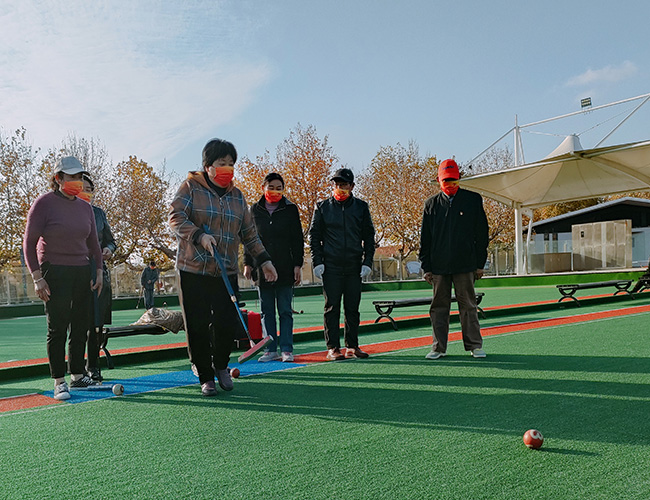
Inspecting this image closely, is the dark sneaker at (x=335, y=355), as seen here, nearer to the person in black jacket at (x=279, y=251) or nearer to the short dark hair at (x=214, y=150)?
the person in black jacket at (x=279, y=251)

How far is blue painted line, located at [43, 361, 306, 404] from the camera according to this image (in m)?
4.76

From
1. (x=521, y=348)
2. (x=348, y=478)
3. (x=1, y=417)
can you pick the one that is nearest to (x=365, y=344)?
(x=521, y=348)

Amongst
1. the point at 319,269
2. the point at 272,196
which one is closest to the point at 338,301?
the point at 319,269

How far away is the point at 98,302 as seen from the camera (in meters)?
5.47

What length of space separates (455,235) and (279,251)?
183 centimetres

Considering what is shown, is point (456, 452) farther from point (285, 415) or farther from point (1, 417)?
point (1, 417)

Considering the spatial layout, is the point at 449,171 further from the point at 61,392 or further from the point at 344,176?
the point at 61,392

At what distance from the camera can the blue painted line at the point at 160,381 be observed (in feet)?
15.6

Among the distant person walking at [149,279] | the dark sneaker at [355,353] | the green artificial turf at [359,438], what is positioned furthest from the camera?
the distant person walking at [149,279]

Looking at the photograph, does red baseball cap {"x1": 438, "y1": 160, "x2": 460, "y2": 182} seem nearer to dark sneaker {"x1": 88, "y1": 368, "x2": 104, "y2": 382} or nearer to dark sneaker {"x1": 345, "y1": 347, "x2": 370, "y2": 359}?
dark sneaker {"x1": 345, "y1": 347, "x2": 370, "y2": 359}

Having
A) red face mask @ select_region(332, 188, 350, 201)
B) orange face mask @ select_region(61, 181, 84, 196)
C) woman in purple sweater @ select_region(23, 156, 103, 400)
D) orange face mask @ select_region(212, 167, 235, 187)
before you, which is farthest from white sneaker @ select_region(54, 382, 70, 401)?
red face mask @ select_region(332, 188, 350, 201)

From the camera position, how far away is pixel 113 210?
34781 millimetres

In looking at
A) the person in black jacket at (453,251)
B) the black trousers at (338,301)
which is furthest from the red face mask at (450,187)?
the black trousers at (338,301)

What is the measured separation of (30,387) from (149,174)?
33272 millimetres
